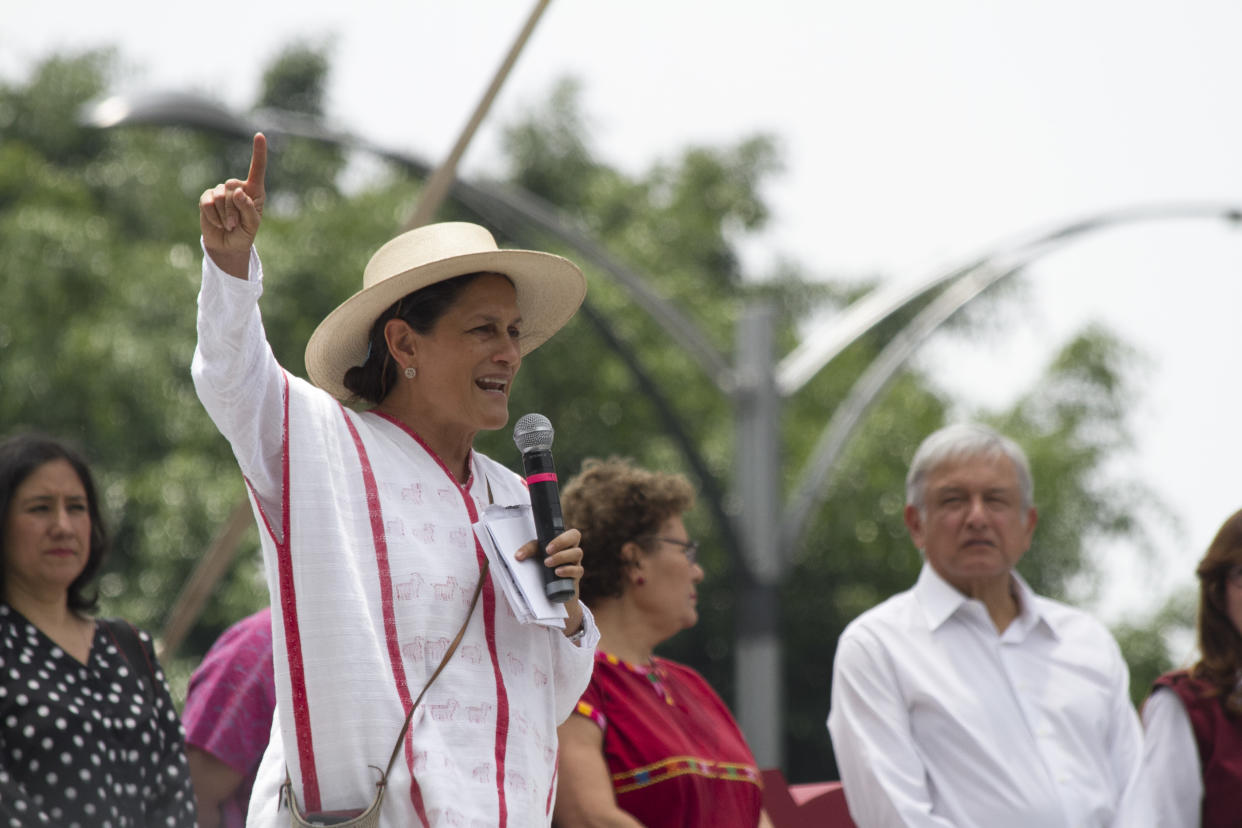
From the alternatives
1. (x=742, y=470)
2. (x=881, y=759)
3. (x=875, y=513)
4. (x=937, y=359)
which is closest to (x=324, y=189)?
(x=937, y=359)

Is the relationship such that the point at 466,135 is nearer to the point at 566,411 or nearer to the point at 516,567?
the point at 516,567

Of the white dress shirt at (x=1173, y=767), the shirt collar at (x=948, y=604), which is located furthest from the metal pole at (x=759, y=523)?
the white dress shirt at (x=1173, y=767)

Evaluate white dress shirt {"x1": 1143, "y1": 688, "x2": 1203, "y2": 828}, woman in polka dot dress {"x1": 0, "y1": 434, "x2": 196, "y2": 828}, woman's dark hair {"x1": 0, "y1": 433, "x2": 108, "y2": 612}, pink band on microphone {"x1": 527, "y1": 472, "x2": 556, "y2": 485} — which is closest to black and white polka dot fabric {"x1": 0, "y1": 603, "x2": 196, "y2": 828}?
woman in polka dot dress {"x1": 0, "y1": 434, "x2": 196, "y2": 828}

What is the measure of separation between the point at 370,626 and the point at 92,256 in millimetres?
28089

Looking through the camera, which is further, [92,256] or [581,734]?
[92,256]

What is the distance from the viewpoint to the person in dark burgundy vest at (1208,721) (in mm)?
4898

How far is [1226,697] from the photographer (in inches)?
197

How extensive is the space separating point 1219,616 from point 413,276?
2.85m

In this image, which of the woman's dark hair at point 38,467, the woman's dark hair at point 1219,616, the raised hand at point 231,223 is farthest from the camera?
the woman's dark hair at point 1219,616

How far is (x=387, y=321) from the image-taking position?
3656 millimetres

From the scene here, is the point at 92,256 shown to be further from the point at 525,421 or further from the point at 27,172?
the point at 525,421

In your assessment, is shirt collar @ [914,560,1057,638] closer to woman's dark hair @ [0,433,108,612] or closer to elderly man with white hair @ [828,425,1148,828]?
elderly man with white hair @ [828,425,1148,828]

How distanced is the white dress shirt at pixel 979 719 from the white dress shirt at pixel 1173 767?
0.17ft

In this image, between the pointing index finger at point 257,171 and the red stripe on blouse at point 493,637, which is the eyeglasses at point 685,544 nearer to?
the red stripe on blouse at point 493,637
